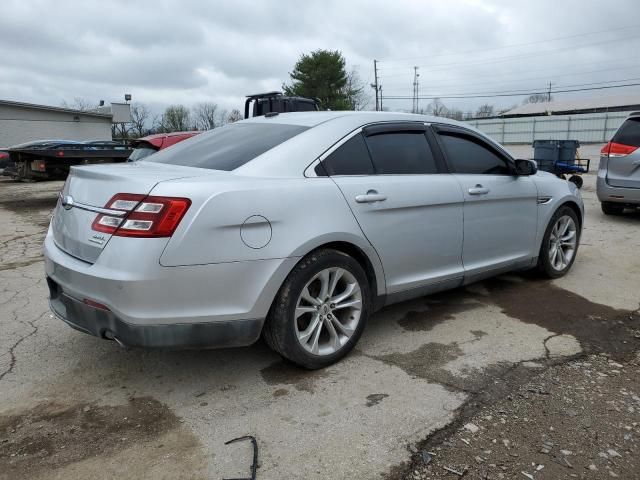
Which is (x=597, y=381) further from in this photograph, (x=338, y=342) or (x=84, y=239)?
(x=84, y=239)

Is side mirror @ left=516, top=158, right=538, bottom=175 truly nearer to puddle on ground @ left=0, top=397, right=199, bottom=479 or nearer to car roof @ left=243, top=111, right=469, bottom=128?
car roof @ left=243, top=111, right=469, bottom=128

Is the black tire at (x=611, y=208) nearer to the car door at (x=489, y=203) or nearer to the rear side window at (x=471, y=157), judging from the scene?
the car door at (x=489, y=203)

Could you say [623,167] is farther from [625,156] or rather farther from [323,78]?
[323,78]

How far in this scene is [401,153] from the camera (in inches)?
149

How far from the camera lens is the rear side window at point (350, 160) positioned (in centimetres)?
333

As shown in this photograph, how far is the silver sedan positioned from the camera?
269cm

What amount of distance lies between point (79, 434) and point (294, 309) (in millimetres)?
1264

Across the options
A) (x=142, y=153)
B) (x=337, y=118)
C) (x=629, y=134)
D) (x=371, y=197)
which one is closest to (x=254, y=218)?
(x=371, y=197)

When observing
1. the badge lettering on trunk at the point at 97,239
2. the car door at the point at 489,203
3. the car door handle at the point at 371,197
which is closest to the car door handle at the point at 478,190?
the car door at the point at 489,203

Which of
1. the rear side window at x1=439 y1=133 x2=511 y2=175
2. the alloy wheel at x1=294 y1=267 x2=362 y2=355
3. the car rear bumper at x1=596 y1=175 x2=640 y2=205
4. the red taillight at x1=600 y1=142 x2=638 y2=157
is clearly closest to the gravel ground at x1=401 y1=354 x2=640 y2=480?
the alloy wheel at x1=294 y1=267 x2=362 y2=355

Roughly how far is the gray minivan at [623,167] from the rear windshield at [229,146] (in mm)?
6622

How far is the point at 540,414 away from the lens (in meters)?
2.75

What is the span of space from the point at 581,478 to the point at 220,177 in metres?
2.25

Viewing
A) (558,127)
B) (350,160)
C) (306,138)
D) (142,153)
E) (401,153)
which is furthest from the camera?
(558,127)
